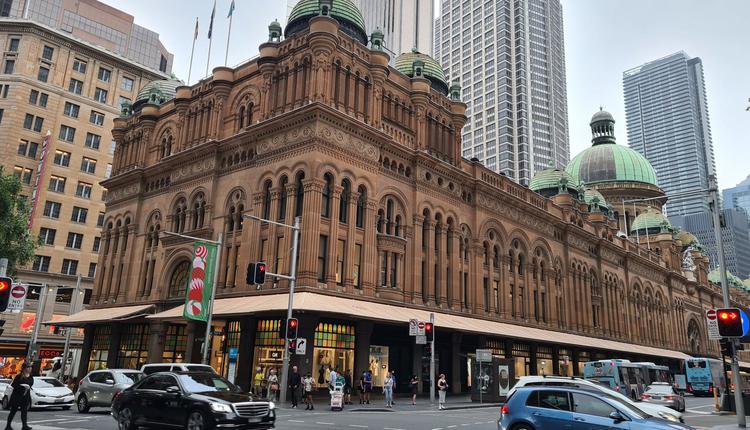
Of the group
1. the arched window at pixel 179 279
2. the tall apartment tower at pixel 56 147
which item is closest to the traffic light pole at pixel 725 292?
the arched window at pixel 179 279

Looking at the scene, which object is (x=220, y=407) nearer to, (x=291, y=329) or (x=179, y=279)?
(x=291, y=329)

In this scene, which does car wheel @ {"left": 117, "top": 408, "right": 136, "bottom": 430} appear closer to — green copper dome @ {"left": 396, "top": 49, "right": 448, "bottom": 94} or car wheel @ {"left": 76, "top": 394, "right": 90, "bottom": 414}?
car wheel @ {"left": 76, "top": 394, "right": 90, "bottom": 414}

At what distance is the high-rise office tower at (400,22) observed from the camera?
16025cm

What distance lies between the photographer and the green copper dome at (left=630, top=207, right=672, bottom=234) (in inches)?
3249

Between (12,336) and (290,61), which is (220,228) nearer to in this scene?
(290,61)

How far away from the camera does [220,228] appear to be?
3850 centimetres

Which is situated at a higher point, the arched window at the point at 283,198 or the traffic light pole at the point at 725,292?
the arched window at the point at 283,198

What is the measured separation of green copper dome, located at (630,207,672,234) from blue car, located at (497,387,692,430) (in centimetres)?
7763

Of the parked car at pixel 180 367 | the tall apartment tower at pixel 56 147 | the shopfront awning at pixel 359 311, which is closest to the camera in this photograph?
the parked car at pixel 180 367

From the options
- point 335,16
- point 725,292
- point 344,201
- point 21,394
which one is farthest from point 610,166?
point 21,394

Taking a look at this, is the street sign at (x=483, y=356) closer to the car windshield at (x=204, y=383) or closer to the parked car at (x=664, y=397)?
the parked car at (x=664, y=397)

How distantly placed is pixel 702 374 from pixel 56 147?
7634 cm

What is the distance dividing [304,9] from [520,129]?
340 ft

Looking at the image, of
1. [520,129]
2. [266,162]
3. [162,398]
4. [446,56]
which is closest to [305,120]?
[266,162]
